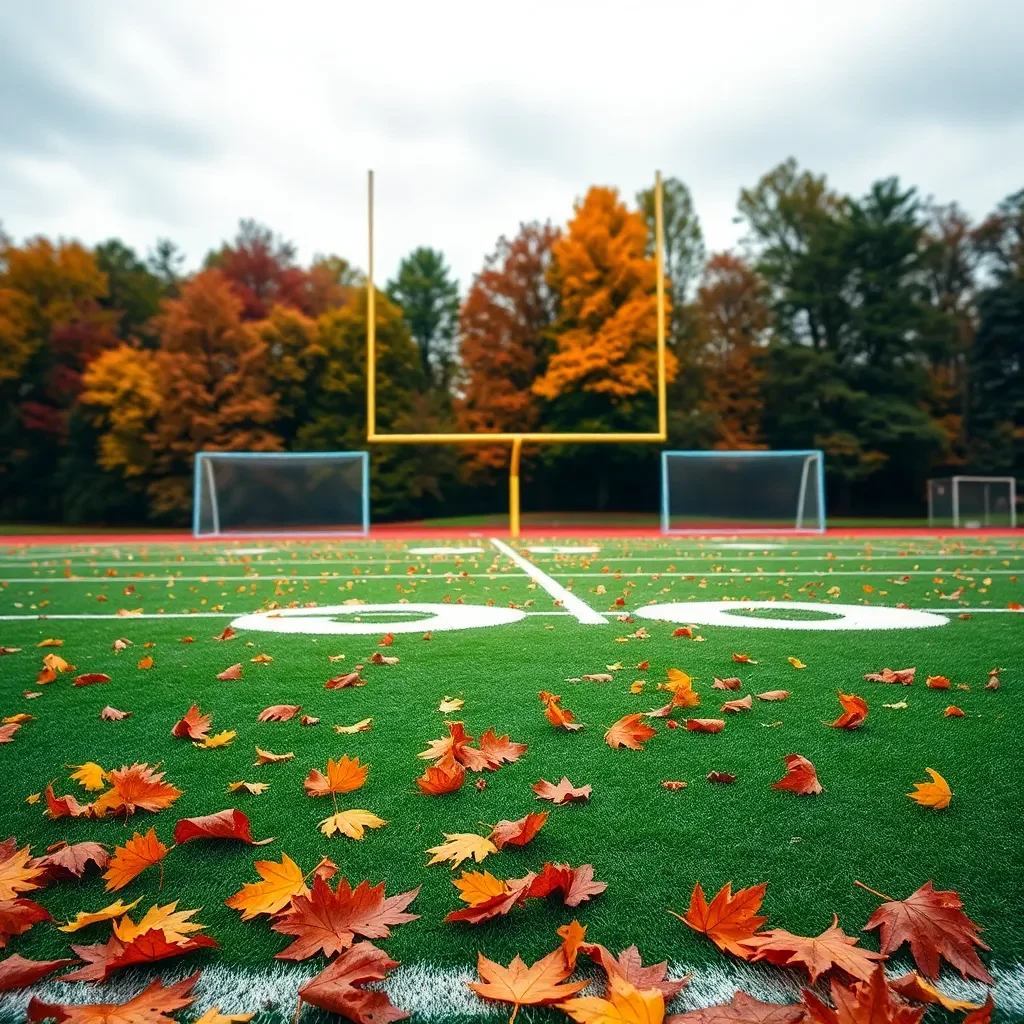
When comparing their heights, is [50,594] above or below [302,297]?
below

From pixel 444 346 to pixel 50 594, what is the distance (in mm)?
31189

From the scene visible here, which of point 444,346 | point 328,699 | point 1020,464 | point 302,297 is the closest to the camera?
point 328,699

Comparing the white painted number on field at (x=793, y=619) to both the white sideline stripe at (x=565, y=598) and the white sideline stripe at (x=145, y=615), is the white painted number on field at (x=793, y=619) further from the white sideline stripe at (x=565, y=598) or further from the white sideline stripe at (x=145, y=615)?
the white sideline stripe at (x=145, y=615)

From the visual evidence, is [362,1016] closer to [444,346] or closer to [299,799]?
[299,799]

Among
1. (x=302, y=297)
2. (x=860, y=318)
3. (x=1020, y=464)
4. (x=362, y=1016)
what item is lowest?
(x=362, y=1016)

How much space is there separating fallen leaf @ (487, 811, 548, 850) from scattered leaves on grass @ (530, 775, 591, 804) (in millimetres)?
167

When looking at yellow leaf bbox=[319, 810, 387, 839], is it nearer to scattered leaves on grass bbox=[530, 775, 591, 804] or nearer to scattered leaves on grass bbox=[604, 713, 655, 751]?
scattered leaves on grass bbox=[530, 775, 591, 804]

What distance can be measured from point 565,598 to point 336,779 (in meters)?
3.59

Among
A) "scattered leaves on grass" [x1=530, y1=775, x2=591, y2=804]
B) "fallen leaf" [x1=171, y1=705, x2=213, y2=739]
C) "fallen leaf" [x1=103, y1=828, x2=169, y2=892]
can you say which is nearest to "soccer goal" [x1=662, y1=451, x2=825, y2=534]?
"fallen leaf" [x1=171, y1=705, x2=213, y2=739]

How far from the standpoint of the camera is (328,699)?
269cm

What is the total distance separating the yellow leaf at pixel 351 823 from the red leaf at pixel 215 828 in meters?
0.11

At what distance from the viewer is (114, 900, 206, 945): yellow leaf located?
4.16 feet

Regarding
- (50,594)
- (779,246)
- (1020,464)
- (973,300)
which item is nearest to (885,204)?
(779,246)

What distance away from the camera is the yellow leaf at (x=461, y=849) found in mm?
1516
